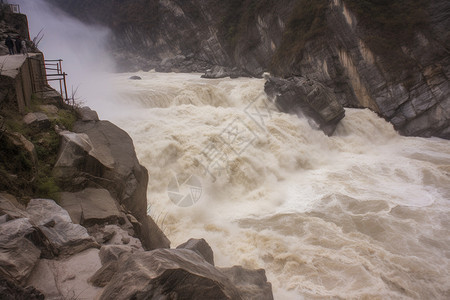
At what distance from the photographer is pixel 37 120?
603 centimetres

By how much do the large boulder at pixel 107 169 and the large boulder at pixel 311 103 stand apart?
11.8m

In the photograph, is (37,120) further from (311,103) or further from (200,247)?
(311,103)

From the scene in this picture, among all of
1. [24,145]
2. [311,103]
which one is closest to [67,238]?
[24,145]

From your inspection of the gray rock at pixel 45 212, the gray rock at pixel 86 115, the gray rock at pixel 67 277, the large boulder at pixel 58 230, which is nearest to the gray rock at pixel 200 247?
the large boulder at pixel 58 230

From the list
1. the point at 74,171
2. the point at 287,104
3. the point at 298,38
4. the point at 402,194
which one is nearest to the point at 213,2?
the point at 298,38

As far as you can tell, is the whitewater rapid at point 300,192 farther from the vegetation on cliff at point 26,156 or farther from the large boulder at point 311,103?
the vegetation on cliff at point 26,156

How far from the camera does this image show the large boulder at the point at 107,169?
5672mm

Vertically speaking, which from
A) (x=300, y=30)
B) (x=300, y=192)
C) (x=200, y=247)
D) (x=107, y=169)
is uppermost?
(x=300, y=30)

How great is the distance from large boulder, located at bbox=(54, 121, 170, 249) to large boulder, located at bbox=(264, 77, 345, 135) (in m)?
11.8

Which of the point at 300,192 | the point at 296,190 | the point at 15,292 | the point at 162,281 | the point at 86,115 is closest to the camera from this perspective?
the point at 15,292

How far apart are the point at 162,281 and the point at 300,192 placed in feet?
29.2

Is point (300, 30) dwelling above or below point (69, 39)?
below

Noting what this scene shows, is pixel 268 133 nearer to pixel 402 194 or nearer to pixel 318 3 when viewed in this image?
pixel 402 194

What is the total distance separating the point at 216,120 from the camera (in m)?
14.4
